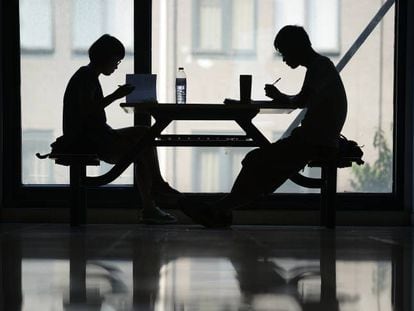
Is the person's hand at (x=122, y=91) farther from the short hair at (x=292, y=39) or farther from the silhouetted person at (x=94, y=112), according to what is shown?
the short hair at (x=292, y=39)

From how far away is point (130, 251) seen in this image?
272 cm

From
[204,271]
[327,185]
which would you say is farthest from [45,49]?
[204,271]

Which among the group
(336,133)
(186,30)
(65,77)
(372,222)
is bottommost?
(372,222)

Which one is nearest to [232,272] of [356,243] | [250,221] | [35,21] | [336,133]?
[356,243]

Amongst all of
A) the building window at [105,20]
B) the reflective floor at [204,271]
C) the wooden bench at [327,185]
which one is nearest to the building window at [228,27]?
the building window at [105,20]

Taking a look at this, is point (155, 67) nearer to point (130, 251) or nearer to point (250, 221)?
point (250, 221)

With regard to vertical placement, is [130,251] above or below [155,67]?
below

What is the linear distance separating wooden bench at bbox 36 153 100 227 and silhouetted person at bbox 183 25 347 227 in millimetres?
752

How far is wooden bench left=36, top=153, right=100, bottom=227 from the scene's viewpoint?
3.97m

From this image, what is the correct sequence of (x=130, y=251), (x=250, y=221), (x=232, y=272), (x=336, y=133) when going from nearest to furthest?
(x=232, y=272) → (x=130, y=251) → (x=336, y=133) → (x=250, y=221)

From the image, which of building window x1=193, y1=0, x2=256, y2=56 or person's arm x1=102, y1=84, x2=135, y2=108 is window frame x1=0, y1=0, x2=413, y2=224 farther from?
person's arm x1=102, y1=84, x2=135, y2=108

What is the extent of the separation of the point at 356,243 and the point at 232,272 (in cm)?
121

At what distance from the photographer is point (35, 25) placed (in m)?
4.78

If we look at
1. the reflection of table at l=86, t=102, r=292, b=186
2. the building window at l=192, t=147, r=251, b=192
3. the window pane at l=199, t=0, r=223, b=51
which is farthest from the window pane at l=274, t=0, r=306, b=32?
the reflection of table at l=86, t=102, r=292, b=186
